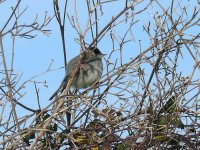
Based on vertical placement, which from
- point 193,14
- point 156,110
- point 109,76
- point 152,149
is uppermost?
point 193,14

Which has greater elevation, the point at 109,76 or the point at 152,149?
the point at 109,76

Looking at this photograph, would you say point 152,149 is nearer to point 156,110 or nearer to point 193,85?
point 156,110

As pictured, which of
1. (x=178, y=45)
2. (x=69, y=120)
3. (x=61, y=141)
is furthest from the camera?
(x=69, y=120)

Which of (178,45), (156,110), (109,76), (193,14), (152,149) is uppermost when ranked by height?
(193,14)

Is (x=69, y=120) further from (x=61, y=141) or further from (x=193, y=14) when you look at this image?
(x=193, y=14)

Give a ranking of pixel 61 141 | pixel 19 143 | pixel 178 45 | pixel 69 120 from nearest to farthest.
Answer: pixel 19 143
pixel 61 141
pixel 178 45
pixel 69 120

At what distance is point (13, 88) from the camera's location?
3.50 metres

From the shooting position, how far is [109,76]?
3.33 metres

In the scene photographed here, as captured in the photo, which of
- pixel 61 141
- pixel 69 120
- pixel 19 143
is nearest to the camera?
pixel 19 143

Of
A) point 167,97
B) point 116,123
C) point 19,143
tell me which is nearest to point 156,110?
point 167,97

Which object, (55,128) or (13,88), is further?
(13,88)

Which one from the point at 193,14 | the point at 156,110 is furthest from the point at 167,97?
the point at 193,14

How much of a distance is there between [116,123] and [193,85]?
64cm

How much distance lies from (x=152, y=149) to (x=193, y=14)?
43.0 inches
